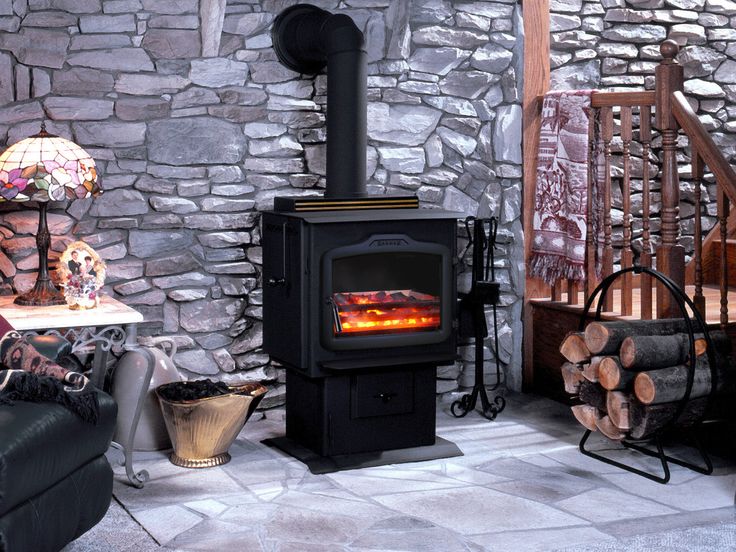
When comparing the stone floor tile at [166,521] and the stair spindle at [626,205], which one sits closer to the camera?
the stone floor tile at [166,521]

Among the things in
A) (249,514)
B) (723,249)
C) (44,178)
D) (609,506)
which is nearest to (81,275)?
(44,178)

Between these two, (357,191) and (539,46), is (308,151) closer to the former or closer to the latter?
(357,191)

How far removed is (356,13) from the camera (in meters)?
4.73

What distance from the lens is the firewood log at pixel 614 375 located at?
384 cm

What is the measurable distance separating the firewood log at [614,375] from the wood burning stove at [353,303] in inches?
24.7

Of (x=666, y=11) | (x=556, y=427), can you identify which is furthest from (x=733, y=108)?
(x=556, y=427)

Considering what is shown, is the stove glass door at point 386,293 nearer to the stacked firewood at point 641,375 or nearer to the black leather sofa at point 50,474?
the stacked firewood at point 641,375

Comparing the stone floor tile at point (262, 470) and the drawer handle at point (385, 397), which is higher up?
the drawer handle at point (385, 397)

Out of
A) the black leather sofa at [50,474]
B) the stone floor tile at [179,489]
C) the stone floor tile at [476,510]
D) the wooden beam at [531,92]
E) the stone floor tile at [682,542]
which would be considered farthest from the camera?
the wooden beam at [531,92]

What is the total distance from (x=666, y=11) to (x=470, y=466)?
8.61 feet

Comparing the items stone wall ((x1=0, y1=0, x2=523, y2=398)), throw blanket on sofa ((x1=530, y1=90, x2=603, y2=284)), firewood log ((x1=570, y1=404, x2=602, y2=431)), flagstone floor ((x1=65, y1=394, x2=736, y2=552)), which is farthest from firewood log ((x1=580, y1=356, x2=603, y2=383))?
stone wall ((x1=0, y1=0, x2=523, y2=398))

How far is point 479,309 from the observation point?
4719mm

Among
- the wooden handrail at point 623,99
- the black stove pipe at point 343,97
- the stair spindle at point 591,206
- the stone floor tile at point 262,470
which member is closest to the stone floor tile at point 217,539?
the stone floor tile at point 262,470

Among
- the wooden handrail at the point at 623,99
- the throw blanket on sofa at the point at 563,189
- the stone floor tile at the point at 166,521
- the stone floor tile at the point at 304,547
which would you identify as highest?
the wooden handrail at the point at 623,99
